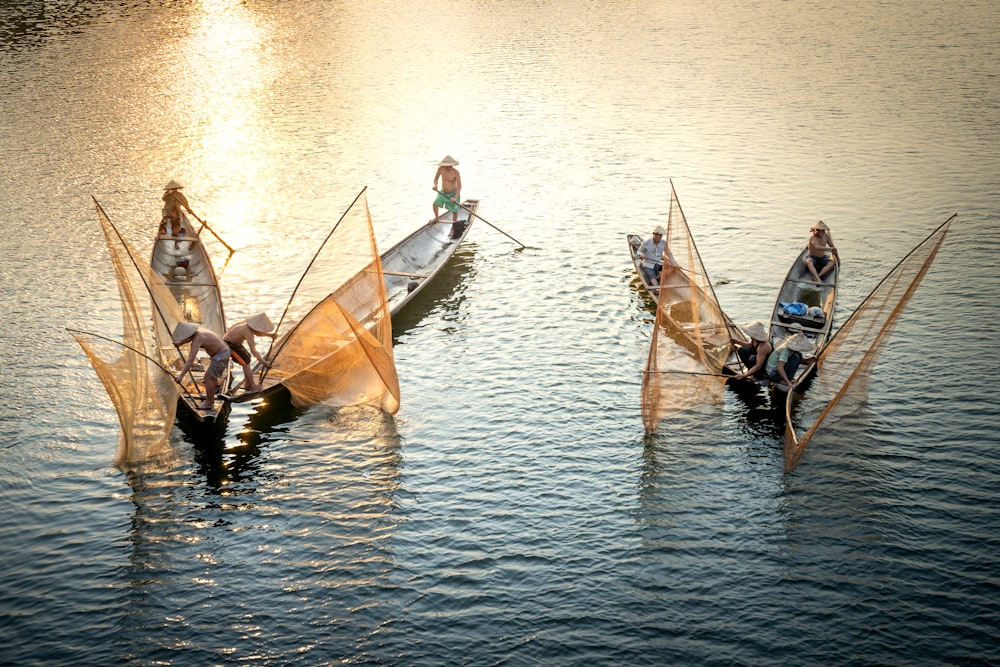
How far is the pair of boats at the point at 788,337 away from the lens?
1378 centimetres

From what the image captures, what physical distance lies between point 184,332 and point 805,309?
10.5 meters

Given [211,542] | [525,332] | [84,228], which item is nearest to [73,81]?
[84,228]

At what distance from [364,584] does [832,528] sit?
6.24 metres

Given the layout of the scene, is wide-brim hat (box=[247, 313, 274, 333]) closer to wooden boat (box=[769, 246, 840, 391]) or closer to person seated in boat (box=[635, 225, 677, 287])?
person seated in boat (box=[635, 225, 677, 287])

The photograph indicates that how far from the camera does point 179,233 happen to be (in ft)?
66.3

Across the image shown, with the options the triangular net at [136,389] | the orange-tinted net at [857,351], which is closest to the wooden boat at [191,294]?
the triangular net at [136,389]

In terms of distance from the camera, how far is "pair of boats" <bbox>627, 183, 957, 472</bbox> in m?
13.8

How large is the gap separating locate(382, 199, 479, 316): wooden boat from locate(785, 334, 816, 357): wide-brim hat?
760 cm

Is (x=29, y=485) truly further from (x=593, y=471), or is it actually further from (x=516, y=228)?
(x=516, y=228)

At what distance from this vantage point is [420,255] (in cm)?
2162

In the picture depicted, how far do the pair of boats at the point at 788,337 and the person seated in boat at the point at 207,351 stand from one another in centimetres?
661

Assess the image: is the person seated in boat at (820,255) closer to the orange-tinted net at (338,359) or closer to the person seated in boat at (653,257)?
the person seated in boat at (653,257)

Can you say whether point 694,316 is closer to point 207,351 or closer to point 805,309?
point 805,309

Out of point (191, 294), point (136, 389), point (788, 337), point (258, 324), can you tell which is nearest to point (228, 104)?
point (191, 294)
